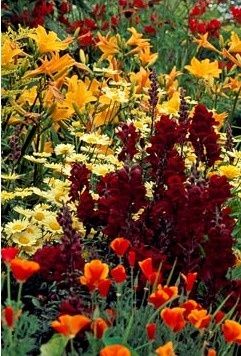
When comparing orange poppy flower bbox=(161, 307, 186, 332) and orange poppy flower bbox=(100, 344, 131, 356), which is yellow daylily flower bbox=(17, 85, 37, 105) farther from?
orange poppy flower bbox=(100, 344, 131, 356)

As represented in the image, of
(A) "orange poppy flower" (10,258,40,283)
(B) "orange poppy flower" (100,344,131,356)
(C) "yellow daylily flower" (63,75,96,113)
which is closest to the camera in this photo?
(B) "orange poppy flower" (100,344,131,356)

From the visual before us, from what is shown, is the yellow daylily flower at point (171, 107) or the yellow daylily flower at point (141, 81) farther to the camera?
the yellow daylily flower at point (141, 81)

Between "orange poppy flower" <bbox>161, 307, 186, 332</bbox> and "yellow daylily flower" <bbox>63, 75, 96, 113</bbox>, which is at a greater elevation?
"orange poppy flower" <bbox>161, 307, 186, 332</bbox>

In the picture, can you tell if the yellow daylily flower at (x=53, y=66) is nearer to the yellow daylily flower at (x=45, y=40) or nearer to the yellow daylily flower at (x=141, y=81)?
the yellow daylily flower at (x=45, y=40)

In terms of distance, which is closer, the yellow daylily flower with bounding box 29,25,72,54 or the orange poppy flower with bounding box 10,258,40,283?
the orange poppy flower with bounding box 10,258,40,283

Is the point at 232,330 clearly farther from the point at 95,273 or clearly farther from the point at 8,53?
the point at 8,53

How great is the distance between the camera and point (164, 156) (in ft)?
9.84

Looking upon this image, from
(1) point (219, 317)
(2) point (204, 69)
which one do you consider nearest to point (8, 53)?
(2) point (204, 69)

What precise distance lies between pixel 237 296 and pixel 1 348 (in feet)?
2.48

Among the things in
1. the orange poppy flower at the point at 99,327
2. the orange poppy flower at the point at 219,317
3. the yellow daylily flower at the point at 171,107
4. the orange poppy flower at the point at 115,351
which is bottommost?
the yellow daylily flower at the point at 171,107

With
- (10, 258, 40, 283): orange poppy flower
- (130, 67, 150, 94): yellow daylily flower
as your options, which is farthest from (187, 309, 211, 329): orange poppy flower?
(130, 67, 150, 94): yellow daylily flower

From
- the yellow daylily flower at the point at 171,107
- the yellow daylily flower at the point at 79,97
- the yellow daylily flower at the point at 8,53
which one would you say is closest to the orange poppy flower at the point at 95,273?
the yellow daylily flower at the point at 8,53

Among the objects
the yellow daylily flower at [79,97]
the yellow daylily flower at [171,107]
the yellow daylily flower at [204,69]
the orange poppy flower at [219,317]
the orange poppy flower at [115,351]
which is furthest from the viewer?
the yellow daylily flower at [204,69]

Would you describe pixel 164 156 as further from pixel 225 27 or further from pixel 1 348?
pixel 225 27
